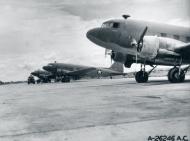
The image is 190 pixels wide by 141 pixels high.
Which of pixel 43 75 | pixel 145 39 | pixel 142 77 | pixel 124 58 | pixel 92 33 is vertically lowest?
pixel 43 75

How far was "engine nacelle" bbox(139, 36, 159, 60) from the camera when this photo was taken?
52.7 feet

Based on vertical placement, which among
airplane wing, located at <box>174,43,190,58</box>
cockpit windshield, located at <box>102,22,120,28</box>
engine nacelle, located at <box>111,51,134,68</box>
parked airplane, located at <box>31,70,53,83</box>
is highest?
cockpit windshield, located at <box>102,22,120,28</box>

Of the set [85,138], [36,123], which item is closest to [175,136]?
[85,138]

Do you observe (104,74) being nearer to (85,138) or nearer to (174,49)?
(174,49)

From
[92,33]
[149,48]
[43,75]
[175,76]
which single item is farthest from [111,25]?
[43,75]

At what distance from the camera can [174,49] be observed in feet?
53.9

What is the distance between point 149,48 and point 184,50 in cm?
204

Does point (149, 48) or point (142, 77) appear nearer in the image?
point (149, 48)

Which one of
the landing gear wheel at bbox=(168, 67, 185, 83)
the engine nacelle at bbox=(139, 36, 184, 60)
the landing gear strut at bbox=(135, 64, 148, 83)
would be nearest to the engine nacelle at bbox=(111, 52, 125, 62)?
the landing gear strut at bbox=(135, 64, 148, 83)

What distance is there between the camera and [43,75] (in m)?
51.4

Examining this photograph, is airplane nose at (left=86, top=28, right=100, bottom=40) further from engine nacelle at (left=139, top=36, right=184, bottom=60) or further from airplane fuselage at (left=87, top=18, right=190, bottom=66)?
→ engine nacelle at (left=139, top=36, right=184, bottom=60)

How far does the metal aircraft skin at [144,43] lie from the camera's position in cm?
1620

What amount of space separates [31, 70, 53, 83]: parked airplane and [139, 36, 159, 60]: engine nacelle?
3499cm

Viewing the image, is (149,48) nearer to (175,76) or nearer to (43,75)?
(175,76)
